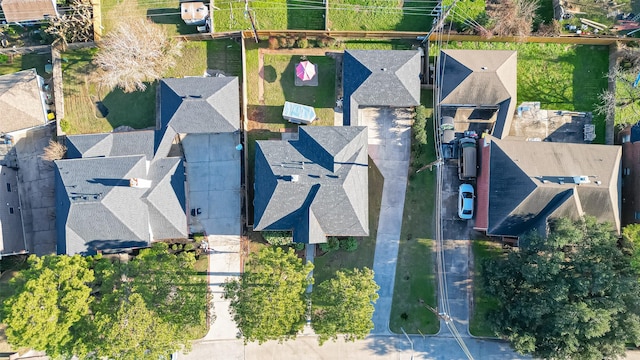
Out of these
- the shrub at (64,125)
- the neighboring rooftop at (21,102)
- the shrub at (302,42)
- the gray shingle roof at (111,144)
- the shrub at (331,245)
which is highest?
the shrub at (302,42)

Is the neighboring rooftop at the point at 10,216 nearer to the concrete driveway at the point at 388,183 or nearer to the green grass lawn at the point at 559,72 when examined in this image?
the concrete driveway at the point at 388,183

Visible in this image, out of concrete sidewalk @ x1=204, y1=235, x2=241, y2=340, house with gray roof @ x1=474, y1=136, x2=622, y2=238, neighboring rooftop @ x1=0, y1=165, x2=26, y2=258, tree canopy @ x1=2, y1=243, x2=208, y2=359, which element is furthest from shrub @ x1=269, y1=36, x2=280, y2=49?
neighboring rooftop @ x1=0, y1=165, x2=26, y2=258

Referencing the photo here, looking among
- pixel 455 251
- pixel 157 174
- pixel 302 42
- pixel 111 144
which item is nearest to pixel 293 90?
pixel 302 42

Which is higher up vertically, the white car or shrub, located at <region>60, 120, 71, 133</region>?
shrub, located at <region>60, 120, 71, 133</region>

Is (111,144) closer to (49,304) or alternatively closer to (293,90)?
(49,304)

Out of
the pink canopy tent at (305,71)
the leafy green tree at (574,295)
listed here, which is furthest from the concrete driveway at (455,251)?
the pink canopy tent at (305,71)

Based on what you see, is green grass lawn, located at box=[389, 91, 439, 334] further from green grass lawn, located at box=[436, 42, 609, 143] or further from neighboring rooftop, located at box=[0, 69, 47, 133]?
neighboring rooftop, located at box=[0, 69, 47, 133]

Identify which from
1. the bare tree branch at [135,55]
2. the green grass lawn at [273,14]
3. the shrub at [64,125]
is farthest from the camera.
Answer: the green grass lawn at [273,14]
